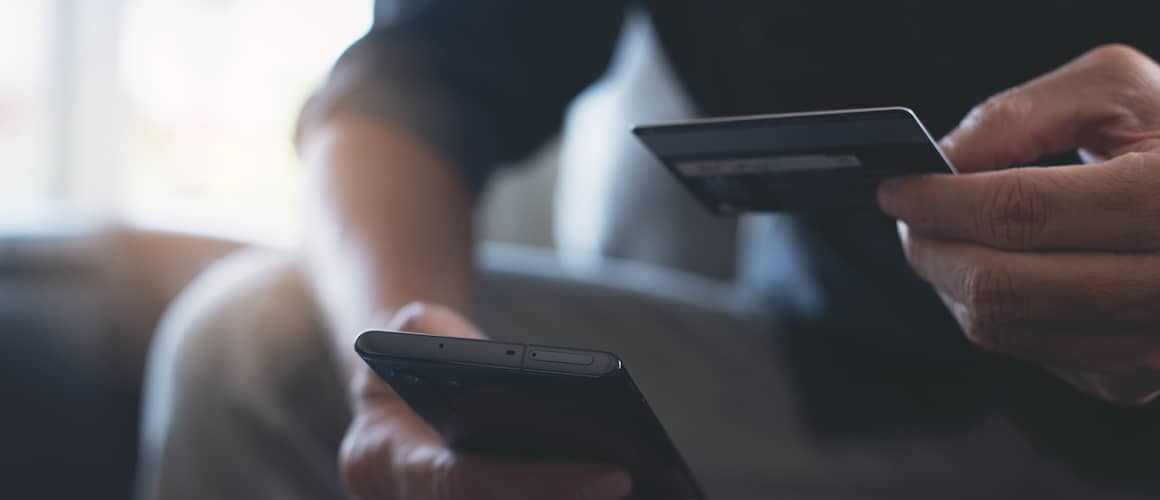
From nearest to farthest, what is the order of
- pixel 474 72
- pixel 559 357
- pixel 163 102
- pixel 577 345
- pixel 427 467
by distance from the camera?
pixel 559 357
pixel 427 467
pixel 577 345
pixel 474 72
pixel 163 102

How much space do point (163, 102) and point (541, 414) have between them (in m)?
1.78

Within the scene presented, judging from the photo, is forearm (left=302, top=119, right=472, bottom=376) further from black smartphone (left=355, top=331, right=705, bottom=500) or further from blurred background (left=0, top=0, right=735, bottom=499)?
black smartphone (left=355, top=331, right=705, bottom=500)

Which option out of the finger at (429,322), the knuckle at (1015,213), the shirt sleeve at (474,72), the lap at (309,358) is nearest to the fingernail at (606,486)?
the finger at (429,322)

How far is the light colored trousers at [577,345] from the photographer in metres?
0.68

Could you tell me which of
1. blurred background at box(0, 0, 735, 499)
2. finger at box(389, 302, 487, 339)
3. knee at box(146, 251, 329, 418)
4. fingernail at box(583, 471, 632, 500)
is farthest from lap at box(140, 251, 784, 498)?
fingernail at box(583, 471, 632, 500)

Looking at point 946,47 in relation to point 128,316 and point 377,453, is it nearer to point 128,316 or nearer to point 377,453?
point 377,453

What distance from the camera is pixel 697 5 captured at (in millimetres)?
920

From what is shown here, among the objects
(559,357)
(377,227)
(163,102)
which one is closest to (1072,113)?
(559,357)

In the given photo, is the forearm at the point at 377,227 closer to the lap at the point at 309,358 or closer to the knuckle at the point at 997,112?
the lap at the point at 309,358

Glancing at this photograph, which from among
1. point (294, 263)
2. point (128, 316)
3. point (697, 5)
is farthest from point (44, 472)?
point (697, 5)

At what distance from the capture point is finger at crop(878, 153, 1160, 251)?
0.42 m

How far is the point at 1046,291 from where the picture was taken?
17.5 inches

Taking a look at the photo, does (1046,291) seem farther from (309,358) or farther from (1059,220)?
(309,358)

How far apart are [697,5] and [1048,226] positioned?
545mm
